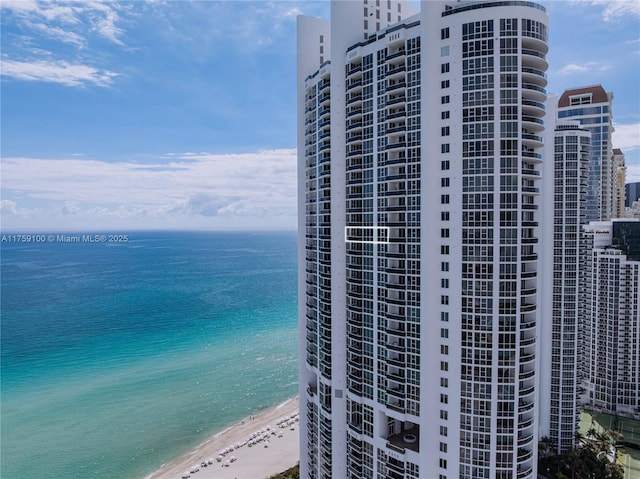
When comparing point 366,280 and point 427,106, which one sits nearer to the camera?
point 427,106

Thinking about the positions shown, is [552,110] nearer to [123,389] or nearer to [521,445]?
[521,445]

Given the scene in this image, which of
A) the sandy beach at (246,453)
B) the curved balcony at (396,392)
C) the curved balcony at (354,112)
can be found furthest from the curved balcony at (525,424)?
the sandy beach at (246,453)

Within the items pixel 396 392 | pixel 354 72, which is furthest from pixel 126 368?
pixel 354 72

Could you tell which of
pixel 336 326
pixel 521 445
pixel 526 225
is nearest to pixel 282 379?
pixel 336 326

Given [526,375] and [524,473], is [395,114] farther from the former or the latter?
[524,473]

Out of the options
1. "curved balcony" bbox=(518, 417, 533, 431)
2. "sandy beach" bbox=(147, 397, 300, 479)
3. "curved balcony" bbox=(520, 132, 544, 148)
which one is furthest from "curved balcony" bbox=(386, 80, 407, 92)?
"sandy beach" bbox=(147, 397, 300, 479)
